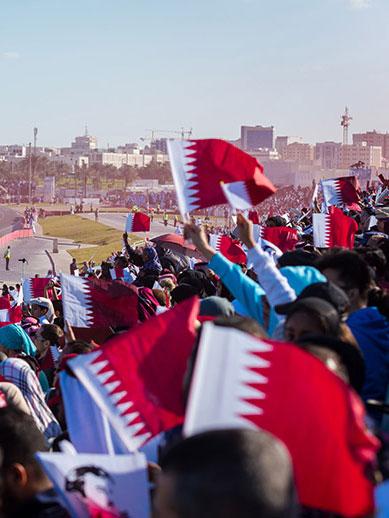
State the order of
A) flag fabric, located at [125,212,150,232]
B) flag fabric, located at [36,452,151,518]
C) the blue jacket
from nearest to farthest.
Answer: flag fabric, located at [36,452,151,518], the blue jacket, flag fabric, located at [125,212,150,232]

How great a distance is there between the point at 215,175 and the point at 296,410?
2809mm

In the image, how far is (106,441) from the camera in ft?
11.3

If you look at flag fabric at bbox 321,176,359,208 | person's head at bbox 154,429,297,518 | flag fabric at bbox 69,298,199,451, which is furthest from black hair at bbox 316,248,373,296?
flag fabric at bbox 321,176,359,208

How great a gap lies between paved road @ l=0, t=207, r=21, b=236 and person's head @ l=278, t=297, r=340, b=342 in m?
76.6

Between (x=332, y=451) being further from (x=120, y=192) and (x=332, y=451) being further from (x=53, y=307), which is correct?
(x=120, y=192)

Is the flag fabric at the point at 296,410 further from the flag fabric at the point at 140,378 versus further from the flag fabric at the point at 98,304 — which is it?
the flag fabric at the point at 98,304

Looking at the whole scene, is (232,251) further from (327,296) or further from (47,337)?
(327,296)

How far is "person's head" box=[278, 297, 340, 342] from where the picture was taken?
12.0 feet

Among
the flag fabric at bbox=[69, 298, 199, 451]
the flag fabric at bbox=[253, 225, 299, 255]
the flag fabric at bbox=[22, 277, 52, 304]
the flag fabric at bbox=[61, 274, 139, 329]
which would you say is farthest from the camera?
the flag fabric at bbox=[22, 277, 52, 304]

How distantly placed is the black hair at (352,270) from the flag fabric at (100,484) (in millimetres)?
1969

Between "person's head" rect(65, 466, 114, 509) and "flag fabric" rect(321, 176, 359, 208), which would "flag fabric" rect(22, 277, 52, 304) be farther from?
"person's head" rect(65, 466, 114, 509)

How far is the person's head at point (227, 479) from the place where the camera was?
204cm

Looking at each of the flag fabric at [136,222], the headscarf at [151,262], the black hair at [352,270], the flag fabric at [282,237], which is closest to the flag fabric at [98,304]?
the black hair at [352,270]

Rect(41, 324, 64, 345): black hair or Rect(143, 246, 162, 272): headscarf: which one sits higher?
Rect(143, 246, 162, 272): headscarf
